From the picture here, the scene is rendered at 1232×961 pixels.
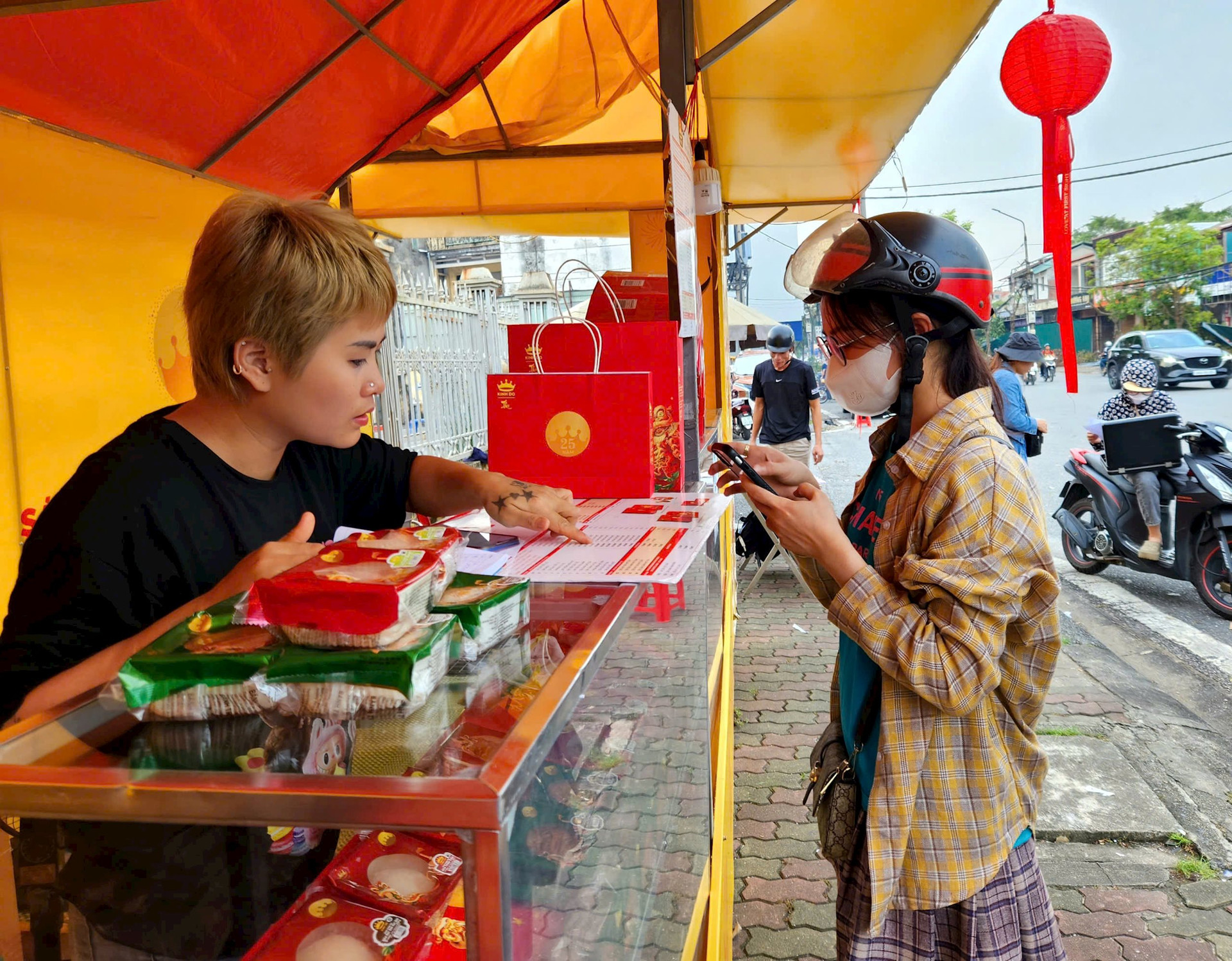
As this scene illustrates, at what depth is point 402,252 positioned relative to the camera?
555 inches

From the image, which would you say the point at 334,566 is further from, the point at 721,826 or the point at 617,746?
the point at 721,826

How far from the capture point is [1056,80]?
3.87 meters

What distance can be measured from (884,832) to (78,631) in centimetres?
128

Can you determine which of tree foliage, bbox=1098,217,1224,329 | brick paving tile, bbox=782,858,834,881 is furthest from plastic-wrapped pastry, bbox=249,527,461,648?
tree foliage, bbox=1098,217,1224,329

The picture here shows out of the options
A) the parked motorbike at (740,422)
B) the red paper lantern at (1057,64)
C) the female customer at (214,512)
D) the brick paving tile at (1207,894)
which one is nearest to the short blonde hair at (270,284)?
the female customer at (214,512)

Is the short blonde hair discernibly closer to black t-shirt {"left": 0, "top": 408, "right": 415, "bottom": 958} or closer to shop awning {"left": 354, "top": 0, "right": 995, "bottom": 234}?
black t-shirt {"left": 0, "top": 408, "right": 415, "bottom": 958}

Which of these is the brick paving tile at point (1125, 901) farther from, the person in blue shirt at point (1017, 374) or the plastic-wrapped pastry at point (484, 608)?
the person in blue shirt at point (1017, 374)

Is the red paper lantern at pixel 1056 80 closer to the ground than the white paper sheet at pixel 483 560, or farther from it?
farther from it

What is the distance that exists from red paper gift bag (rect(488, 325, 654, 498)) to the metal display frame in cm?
112

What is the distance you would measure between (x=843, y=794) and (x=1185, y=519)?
513 centimetres

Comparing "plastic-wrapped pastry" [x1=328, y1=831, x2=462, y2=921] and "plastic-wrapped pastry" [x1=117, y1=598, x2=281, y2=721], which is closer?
"plastic-wrapped pastry" [x1=117, y1=598, x2=281, y2=721]

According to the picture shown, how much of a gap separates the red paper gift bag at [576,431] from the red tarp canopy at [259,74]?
4.53ft

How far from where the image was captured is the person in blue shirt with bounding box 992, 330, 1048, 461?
5715 mm

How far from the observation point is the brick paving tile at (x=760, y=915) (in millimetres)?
2873
